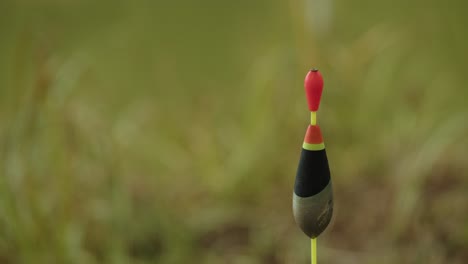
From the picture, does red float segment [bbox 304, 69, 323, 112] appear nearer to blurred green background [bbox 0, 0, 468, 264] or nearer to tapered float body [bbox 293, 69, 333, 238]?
tapered float body [bbox 293, 69, 333, 238]

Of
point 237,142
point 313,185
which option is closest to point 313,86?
point 313,185

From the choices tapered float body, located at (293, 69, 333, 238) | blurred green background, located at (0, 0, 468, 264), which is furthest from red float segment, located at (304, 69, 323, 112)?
blurred green background, located at (0, 0, 468, 264)

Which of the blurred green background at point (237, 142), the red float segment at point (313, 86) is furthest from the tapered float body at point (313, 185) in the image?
the blurred green background at point (237, 142)

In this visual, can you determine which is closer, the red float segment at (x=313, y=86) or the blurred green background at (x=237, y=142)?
the red float segment at (x=313, y=86)

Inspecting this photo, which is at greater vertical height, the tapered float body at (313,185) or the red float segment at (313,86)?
the red float segment at (313,86)

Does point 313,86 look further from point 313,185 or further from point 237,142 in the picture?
point 237,142

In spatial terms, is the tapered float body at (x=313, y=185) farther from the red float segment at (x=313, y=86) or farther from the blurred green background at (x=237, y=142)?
the blurred green background at (x=237, y=142)

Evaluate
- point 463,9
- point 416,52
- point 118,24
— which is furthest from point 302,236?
point 118,24
